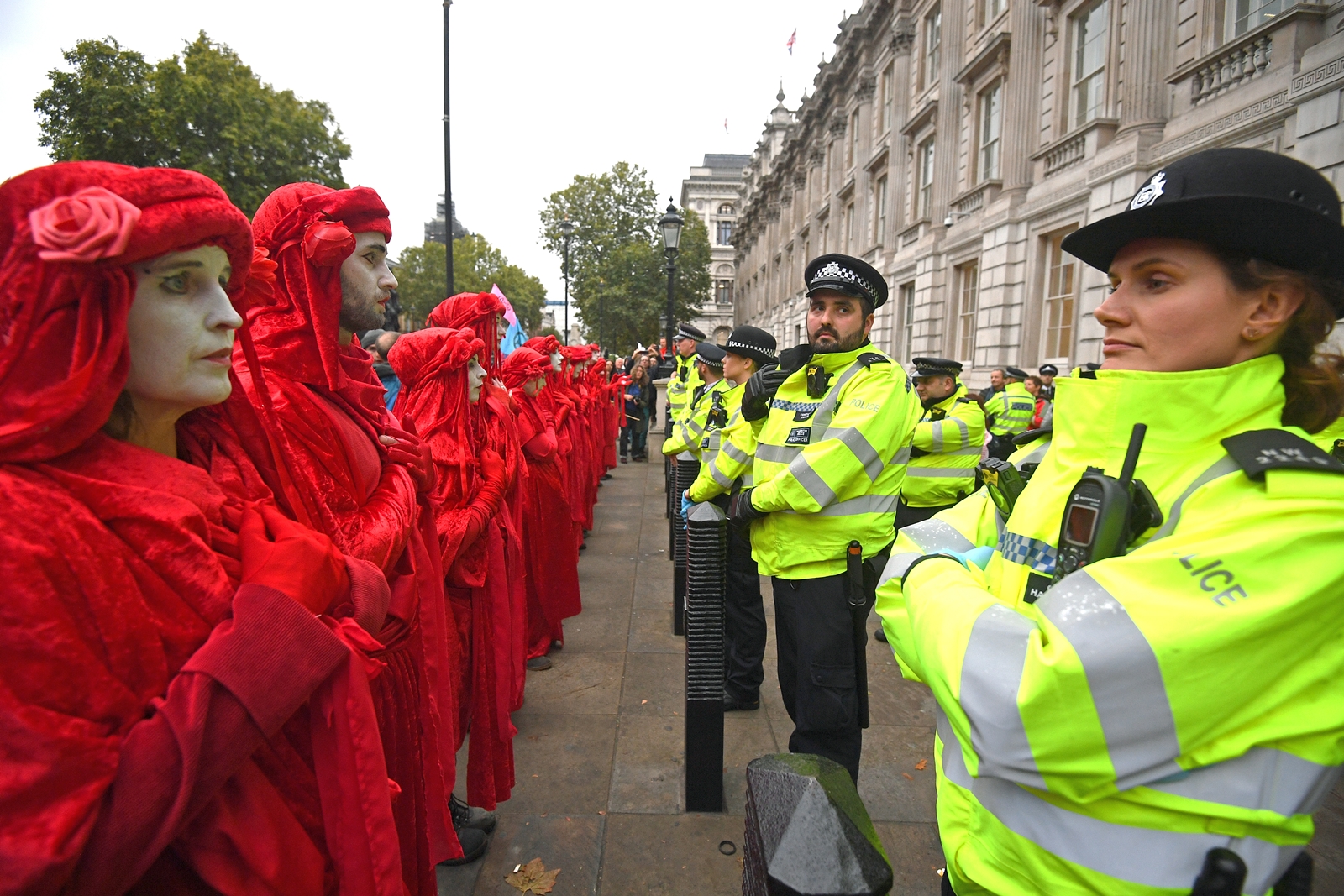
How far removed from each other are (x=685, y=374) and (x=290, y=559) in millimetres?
10824

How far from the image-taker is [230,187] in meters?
22.6

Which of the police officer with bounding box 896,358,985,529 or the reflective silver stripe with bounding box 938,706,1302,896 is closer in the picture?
the reflective silver stripe with bounding box 938,706,1302,896

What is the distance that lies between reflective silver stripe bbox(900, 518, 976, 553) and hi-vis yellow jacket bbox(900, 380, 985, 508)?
4189mm

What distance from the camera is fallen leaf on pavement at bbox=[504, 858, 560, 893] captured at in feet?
9.32

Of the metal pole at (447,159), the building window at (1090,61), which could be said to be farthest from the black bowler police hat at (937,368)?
the building window at (1090,61)

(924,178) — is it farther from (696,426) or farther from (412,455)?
(412,455)

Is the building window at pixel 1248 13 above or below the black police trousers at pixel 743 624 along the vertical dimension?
above

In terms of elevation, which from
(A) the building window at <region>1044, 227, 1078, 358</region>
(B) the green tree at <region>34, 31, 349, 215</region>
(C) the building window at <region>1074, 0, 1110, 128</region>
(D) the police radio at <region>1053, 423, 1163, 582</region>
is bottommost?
(D) the police radio at <region>1053, 423, 1163, 582</region>

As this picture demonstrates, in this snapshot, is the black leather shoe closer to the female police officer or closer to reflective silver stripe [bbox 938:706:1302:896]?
the female police officer

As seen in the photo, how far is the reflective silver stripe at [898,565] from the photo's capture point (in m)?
1.56

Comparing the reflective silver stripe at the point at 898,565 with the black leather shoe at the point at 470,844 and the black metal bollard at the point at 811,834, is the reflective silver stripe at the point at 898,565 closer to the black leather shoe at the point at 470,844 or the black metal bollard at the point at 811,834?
the black metal bollard at the point at 811,834

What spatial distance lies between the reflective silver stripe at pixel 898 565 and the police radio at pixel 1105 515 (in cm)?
33

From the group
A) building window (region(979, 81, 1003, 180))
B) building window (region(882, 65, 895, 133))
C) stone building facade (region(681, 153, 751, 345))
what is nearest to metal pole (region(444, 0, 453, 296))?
building window (region(979, 81, 1003, 180))

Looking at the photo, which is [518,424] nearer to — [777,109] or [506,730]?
[506,730]
